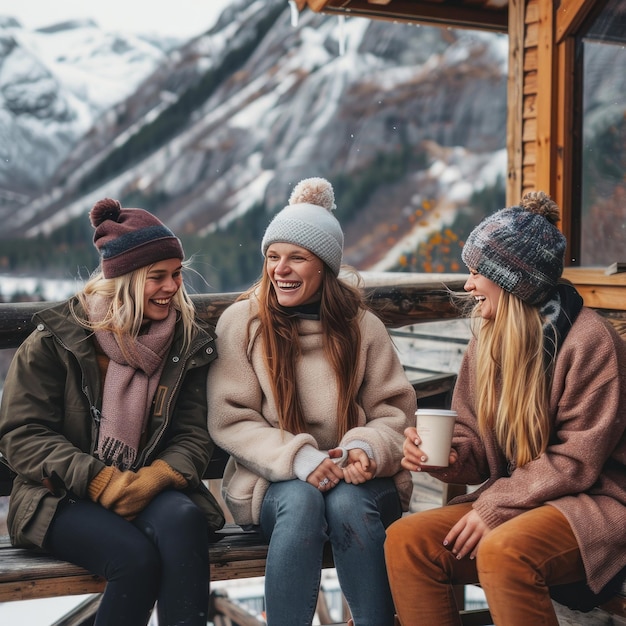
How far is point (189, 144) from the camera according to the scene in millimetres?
22656

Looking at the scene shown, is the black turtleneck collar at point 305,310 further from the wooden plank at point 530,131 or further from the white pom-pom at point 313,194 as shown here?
the wooden plank at point 530,131

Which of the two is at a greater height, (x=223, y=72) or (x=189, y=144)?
(x=223, y=72)

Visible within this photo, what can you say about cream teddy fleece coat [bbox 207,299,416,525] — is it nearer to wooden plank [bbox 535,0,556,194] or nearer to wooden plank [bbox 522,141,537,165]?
wooden plank [bbox 535,0,556,194]

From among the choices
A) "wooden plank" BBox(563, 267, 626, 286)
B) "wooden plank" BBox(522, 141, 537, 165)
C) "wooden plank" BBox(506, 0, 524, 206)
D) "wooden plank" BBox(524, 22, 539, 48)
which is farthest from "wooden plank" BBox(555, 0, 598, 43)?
"wooden plank" BBox(563, 267, 626, 286)

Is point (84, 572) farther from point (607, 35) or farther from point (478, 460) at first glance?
point (607, 35)

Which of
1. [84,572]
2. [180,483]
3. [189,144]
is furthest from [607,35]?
[189,144]

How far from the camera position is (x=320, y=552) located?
7.84 feet

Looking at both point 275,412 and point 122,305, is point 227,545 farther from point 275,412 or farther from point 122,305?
point 122,305

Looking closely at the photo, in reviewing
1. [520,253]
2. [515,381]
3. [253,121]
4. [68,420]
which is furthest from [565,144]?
[253,121]

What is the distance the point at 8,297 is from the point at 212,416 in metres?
18.4

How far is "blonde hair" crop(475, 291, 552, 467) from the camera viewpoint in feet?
7.72

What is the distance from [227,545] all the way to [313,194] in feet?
3.79

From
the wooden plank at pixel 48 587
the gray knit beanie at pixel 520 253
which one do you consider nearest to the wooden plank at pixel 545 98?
the gray knit beanie at pixel 520 253

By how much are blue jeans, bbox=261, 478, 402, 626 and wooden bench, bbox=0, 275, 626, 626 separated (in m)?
0.16
